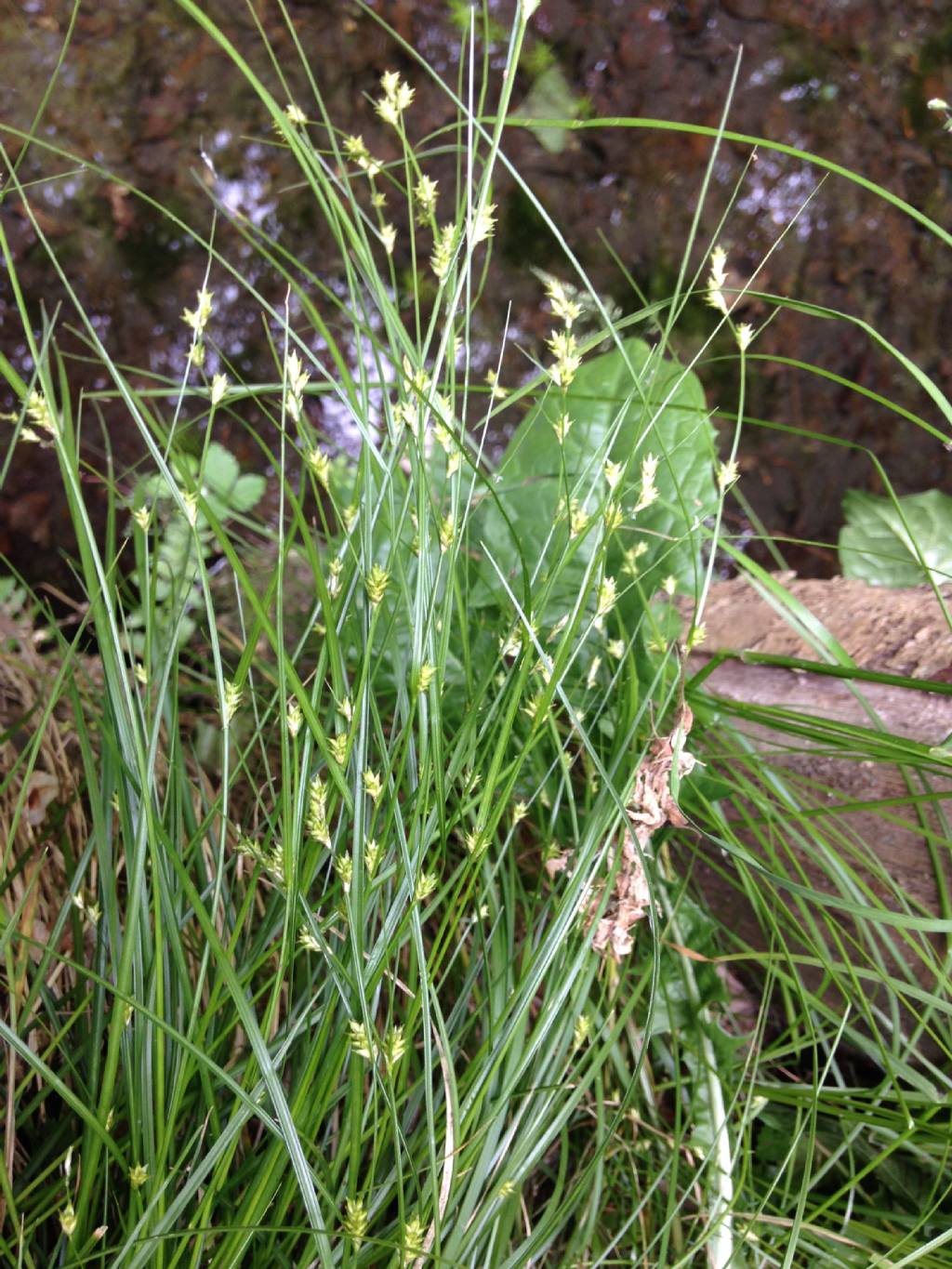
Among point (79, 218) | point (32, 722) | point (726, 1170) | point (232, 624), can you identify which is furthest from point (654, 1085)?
point (79, 218)

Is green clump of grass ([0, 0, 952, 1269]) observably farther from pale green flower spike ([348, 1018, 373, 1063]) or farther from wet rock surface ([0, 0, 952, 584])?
wet rock surface ([0, 0, 952, 584])

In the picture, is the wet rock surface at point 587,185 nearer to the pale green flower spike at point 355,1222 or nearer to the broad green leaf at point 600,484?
the broad green leaf at point 600,484

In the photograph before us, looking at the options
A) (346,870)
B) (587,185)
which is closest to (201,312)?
(346,870)

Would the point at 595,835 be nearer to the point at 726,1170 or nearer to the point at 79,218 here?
the point at 726,1170

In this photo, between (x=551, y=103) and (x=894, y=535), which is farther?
(x=551, y=103)

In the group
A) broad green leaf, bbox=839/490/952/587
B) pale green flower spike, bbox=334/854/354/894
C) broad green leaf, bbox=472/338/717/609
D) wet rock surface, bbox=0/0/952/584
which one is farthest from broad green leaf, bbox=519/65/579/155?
pale green flower spike, bbox=334/854/354/894

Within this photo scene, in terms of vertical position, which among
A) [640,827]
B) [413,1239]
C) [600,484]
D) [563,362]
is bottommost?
[413,1239]

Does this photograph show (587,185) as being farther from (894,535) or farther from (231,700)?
(231,700)
